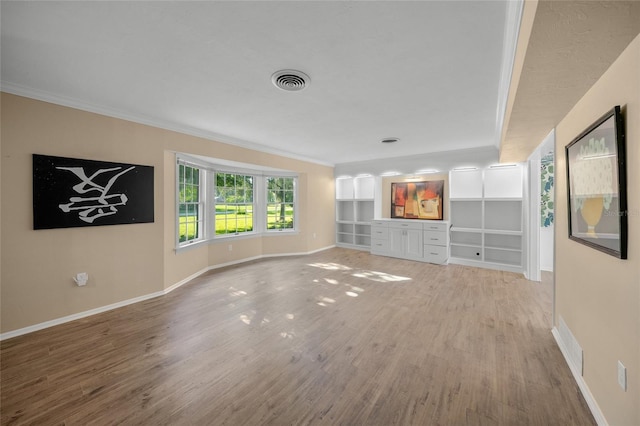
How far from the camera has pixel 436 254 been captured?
5590 millimetres

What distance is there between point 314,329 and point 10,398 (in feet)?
7.57

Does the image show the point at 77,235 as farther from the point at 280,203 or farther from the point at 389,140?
the point at 389,140

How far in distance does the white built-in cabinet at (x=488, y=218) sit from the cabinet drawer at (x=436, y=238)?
1.04 feet

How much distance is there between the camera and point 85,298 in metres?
3.01

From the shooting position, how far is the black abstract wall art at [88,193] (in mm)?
2691

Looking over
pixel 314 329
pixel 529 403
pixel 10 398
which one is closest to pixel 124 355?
pixel 10 398

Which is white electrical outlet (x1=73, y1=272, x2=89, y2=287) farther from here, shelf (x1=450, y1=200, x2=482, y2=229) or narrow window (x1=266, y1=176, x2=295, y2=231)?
shelf (x1=450, y1=200, x2=482, y2=229)

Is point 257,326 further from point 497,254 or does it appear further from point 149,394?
point 497,254

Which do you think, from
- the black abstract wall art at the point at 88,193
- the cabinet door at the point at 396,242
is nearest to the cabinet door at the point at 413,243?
the cabinet door at the point at 396,242

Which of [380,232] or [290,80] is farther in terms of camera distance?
[380,232]

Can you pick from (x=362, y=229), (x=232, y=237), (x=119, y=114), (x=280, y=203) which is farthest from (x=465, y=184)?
(x=119, y=114)

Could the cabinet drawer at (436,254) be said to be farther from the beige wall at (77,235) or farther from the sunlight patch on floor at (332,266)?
the beige wall at (77,235)

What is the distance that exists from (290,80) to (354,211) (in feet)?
17.0

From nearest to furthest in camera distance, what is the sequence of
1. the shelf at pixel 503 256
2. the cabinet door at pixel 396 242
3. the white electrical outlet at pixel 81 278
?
the white electrical outlet at pixel 81 278, the shelf at pixel 503 256, the cabinet door at pixel 396 242
